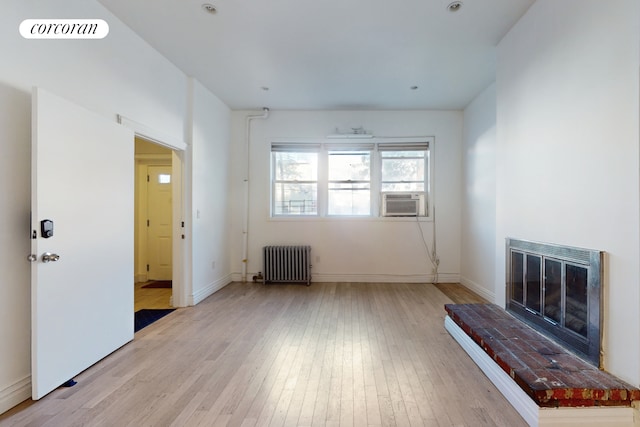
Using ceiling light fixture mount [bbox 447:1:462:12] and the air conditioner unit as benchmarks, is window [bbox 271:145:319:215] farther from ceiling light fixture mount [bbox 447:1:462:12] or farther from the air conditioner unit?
ceiling light fixture mount [bbox 447:1:462:12]

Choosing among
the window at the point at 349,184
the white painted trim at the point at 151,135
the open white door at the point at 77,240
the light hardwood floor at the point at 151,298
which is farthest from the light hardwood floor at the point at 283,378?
the window at the point at 349,184

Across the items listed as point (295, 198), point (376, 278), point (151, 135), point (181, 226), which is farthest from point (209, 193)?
point (376, 278)

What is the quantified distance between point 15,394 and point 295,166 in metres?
4.24

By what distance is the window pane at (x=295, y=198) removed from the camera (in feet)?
17.4

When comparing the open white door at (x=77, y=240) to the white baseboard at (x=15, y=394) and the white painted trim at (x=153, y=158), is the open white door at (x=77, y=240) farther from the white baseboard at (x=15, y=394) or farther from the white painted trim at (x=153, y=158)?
the white painted trim at (x=153, y=158)

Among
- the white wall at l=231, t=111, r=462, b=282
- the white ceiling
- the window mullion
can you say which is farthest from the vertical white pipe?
the window mullion

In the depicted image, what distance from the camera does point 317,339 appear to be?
284 centimetres

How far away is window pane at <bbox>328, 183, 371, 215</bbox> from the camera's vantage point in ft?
17.2

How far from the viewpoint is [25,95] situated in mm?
1938

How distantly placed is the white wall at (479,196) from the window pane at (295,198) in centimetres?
251

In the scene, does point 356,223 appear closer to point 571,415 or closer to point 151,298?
point 151,298

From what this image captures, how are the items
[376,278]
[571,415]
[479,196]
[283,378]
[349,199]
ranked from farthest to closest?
[349,199], [376,278], [479,196], [283,378], [571,415]

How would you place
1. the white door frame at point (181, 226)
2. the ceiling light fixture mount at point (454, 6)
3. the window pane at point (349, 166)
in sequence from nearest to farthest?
the ceiling light fixture mount at point (454, 6) → the white door frame at point (181, 226) → the window pane at point (349, 166)

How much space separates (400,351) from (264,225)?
326 centimetres
